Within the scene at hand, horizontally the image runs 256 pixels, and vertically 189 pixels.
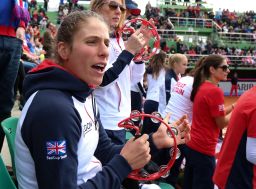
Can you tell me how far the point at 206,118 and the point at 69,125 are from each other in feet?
8.47

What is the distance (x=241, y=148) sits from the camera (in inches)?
98.1

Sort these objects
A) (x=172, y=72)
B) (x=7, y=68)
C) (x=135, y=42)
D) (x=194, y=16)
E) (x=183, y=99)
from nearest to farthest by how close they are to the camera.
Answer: (x=135, y=42) → (x=7, y=68) → (x=183, y=99) → (x=172, y=72) → (x=194, y=16)

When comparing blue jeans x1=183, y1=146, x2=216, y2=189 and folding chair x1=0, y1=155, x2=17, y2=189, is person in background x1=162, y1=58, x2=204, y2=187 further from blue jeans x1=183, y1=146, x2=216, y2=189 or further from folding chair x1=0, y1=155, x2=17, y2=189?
folding chair x1=0, y1=155, x2=17, y2=189

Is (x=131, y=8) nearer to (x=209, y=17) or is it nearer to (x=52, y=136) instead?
(x=52, y=136)

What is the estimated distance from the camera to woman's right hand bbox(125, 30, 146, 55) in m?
2.30

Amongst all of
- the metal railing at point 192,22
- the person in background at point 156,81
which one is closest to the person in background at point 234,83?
the metal railing at point 192,22

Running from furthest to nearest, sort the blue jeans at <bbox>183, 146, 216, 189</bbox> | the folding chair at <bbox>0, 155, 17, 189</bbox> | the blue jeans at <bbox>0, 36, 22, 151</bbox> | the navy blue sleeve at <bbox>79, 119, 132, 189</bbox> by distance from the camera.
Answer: the blue jeans at <bbox>183, 146, 216, 189</bbox>, the blue jeans at <bbox>0, 36, 22, 151</bbox>, the folding chair at <bbox>0, 155, 17, 189</bbox>, the navy blue sleeve at <bbox>79, 119, 132, 189</bbox>

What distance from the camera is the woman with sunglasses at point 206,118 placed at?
11.8 feet

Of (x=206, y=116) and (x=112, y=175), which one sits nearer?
(x=112, y=175)

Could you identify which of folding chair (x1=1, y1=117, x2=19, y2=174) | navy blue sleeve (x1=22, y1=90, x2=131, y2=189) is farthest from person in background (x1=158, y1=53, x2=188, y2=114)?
navy blue sleeve (x1=22, y1=90, x2=131, y2=189)

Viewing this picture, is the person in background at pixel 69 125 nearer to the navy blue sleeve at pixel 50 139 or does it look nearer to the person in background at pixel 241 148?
the navy blue sleeve at pixel 50 139

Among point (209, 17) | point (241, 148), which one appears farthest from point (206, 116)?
point (209, 17)

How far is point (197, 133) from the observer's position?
12.3 feet

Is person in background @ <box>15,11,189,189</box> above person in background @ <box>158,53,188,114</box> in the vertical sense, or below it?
above
